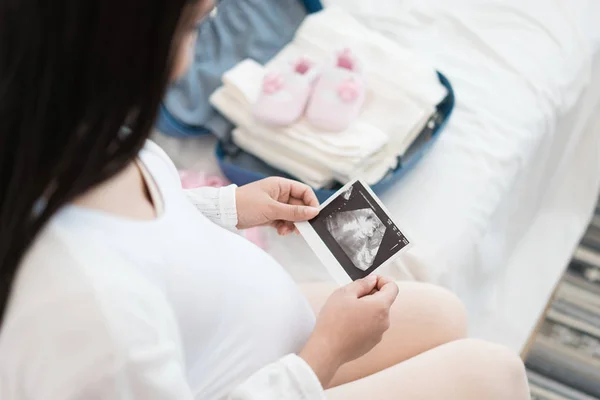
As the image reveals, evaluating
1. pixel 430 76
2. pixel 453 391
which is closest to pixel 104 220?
pixel 453 391

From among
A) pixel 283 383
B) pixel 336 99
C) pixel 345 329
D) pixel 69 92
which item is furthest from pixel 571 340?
pixel 69 92

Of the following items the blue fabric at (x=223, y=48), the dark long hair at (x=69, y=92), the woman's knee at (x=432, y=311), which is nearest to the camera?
the dark long hair at (x=69, y=92)

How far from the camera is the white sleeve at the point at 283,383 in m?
0.67

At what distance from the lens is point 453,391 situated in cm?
83

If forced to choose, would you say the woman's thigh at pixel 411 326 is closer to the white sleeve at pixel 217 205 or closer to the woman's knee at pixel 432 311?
the woman's knee at pixel 432 311

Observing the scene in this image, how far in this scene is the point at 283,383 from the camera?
0.69m

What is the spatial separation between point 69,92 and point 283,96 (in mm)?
775

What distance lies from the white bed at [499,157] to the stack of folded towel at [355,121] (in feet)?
0.31

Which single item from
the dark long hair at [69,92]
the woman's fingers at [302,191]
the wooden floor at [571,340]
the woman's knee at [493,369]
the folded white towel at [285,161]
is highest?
the dark long hair at [69,92]

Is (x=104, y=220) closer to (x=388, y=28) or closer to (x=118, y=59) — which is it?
(x=118, y=59)

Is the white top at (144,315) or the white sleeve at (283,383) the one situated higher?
the white top at (144,315)

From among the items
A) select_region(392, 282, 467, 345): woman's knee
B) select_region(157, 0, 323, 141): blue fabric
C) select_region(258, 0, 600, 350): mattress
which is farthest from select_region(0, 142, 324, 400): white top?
select_region(157, 0, 323, 141): blue fabric

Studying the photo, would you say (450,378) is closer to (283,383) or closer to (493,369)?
(493,369)

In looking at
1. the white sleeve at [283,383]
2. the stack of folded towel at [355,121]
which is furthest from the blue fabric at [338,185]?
the white sleeve at [283,383]
